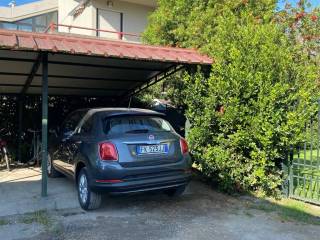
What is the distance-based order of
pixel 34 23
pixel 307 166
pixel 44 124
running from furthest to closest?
pixel 34 23 → pixel 44 124 → pixel 307 166

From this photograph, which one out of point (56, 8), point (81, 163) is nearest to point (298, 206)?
point (81, 163)

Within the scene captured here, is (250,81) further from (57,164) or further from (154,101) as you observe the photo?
(154,101)

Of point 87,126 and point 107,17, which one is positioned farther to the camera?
point 107,17

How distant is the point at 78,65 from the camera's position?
29.3 ft

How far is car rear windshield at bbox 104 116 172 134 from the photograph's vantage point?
5.96 meters

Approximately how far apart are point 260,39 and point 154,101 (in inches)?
240

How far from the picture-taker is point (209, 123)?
754cm

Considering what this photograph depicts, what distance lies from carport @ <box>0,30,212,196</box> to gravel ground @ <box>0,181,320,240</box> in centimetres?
159

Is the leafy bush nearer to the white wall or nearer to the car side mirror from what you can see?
the car side mirror

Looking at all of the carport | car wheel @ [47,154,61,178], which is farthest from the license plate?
car wheel @ [47,154,61,178]

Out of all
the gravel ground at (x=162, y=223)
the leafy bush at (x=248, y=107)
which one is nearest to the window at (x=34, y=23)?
the leafy bush at (x=248, y=107)

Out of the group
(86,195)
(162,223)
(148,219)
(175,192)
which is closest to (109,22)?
(175,192)

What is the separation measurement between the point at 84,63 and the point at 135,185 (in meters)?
4.16

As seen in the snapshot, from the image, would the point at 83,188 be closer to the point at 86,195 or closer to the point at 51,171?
the point at 86,195
